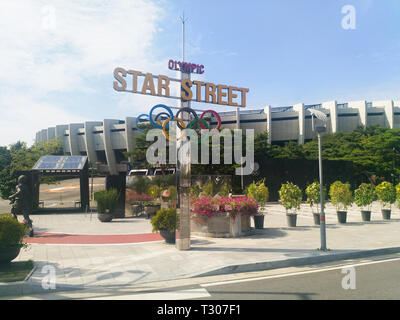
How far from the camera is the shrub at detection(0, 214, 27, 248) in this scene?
25.2 feet

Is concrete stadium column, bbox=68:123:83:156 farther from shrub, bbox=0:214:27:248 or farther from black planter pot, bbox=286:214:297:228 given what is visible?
shrub, bbox=0:214:27:248

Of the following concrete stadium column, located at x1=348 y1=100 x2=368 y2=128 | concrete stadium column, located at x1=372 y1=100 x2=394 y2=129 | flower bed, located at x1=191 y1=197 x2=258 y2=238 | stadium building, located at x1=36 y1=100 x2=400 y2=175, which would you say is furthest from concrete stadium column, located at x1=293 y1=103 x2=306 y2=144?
flower bed, located at x1=191 y1=197 x2=258 y2=238

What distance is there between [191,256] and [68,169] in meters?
15.8

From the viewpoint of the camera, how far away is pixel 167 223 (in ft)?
36.1

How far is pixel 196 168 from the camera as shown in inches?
1278

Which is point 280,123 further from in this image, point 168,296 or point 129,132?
point 168,296

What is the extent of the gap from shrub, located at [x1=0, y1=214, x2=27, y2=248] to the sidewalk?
0.92 metres

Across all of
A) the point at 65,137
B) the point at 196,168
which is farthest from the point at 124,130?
the point at 196,168

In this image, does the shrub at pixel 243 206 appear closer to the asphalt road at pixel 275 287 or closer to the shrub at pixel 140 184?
the asphalt road at pixel 275 287

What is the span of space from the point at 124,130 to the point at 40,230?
166 ft

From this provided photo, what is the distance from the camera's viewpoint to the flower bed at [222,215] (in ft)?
40.4

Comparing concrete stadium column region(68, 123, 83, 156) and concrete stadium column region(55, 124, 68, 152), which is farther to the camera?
concrete stadium column region(55, 124, 68, 152)

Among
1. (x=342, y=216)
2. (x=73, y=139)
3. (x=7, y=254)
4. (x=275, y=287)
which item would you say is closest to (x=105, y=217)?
(x=7, y=254)
